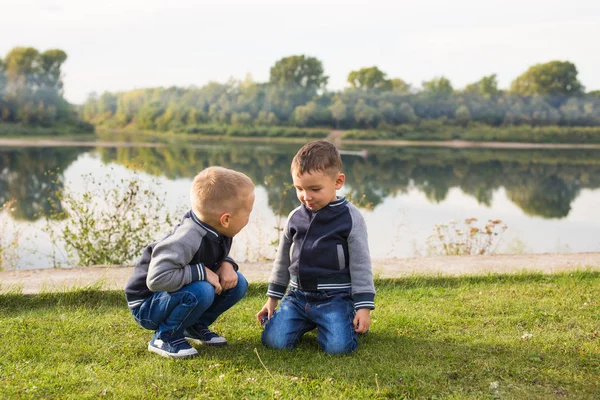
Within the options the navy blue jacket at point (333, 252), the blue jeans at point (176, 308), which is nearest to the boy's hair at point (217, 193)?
the blue jeans at point (176, 308)

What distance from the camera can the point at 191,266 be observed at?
10.5ft

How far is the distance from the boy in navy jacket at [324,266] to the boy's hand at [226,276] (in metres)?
0.38

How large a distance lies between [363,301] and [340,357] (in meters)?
0.35

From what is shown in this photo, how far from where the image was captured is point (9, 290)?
14.7 ft

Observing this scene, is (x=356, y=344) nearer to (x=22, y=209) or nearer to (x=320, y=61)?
(x=22, y=209)

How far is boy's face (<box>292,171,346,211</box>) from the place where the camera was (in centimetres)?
342

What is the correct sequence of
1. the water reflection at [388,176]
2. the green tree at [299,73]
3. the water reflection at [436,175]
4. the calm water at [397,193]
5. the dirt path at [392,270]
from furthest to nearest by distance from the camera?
the green tree at [299,73]
the water reflection at [436,175]
the water reflection at [388,176]
the calm water at [397,193]
the dirt path at [392,270]

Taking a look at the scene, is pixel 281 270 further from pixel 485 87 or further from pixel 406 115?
pixel 485 87

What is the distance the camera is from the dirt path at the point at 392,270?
187 inches

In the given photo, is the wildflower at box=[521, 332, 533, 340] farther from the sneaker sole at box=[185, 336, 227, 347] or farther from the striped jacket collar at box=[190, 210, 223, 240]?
the striped jacket collar at box=[190, 210, 223, 240]

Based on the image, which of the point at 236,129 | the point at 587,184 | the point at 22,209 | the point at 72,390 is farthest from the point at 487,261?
the point at 236,129

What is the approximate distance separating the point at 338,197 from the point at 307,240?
0.33m

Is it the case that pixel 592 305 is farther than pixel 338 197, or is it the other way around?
pixel 592 305

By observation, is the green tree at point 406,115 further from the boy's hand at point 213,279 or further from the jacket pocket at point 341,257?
the boy's hand at point 213,279
